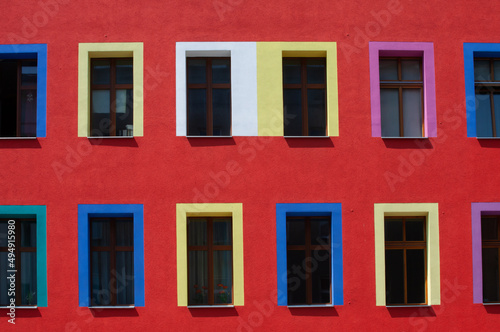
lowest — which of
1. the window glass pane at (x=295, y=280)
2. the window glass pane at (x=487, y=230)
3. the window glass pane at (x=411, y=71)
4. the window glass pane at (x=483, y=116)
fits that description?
the window glass pane at (x=295, y=280)

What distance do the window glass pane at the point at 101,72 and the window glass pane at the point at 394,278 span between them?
6.60m

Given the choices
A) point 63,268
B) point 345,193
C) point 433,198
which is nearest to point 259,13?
point 345,193

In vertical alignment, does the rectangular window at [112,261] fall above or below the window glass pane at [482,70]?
below

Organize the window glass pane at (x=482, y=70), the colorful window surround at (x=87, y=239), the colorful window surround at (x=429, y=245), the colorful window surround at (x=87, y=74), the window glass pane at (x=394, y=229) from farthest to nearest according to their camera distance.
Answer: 1. the window glass pane at (x=482, y=70)
2. the window glass pane at (x=394, y=229)
3. the colorful window surround at (x=87, y=74)
4. the colorful window surround at (x=429, y=245)
5. the colorful window surround at (x=87, y=239)

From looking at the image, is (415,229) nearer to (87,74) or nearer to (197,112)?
(197,112)

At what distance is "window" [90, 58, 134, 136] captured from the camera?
41.1 ft

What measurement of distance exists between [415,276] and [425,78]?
394cm

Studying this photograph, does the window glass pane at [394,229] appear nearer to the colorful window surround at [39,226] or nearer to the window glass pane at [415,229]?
the window glass pane at [415,229]

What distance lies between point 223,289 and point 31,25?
6419 millimetres

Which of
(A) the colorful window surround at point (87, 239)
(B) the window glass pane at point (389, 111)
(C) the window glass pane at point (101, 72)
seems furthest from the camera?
(B) the window glass pane at point (389, 111)

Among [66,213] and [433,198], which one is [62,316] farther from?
[433,198]

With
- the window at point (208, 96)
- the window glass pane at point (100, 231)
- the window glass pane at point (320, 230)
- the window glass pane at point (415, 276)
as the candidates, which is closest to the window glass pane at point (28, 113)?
A: the window glass pane at point (100, 231)

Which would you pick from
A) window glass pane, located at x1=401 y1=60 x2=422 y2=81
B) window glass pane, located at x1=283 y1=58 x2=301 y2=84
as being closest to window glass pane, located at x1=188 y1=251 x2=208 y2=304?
window glass pane, located at x1=283 y1=58 x2=301 y2=84

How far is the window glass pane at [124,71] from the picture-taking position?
1261 cm
